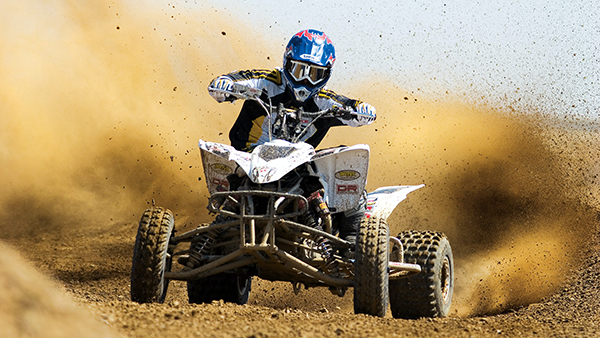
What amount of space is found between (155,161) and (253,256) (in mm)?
6927

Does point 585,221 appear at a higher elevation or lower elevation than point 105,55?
lower

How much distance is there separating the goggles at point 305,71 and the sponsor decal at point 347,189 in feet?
4.00

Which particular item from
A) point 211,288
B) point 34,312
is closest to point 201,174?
point 211,288

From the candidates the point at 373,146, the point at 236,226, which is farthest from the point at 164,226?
the point at 373,146

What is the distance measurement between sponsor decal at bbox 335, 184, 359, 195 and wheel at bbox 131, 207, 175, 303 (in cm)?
164

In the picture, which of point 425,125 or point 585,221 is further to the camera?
point 425,125

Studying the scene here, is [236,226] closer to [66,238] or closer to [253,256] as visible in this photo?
[253,256]

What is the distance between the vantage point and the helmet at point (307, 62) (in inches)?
294

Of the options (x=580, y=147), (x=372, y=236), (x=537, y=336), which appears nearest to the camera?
(x=537, y=336)

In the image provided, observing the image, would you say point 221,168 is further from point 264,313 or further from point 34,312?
point 34,312

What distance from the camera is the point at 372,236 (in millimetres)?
6246

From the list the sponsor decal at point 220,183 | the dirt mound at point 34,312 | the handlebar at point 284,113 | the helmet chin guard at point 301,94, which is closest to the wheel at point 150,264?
the sponsor decal at point 220,183

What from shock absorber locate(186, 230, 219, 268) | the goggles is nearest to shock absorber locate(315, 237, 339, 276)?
shock absorber locate(186, 230, 219, 268)

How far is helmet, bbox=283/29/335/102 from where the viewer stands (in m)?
7.47
